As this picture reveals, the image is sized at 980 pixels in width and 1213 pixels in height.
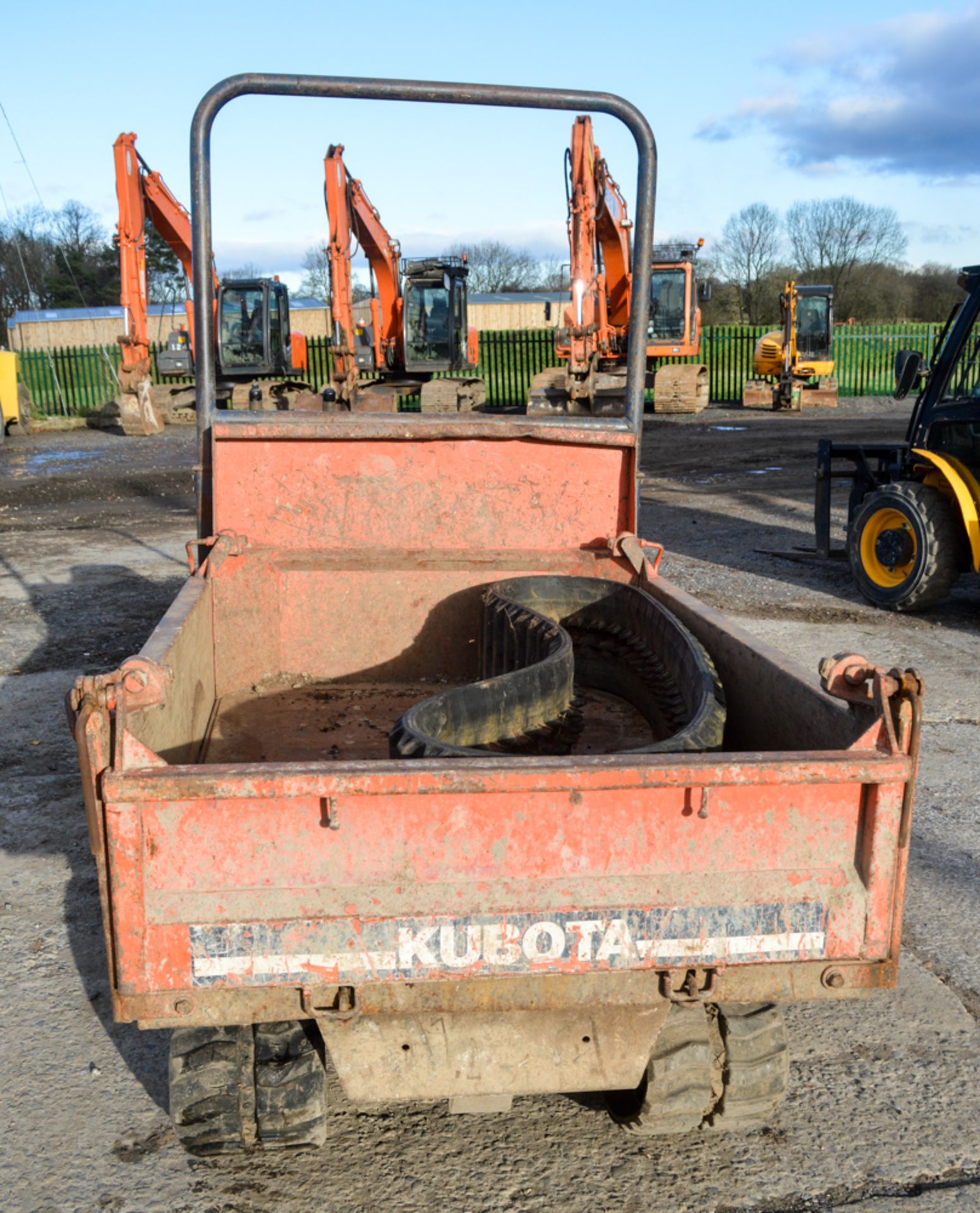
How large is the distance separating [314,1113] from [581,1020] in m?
0.62

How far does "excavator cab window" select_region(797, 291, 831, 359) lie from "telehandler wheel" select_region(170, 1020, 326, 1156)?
23.8 meters

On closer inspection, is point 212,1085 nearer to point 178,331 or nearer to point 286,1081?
point 286,1081

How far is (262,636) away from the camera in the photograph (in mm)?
4465

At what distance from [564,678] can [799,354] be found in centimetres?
2289

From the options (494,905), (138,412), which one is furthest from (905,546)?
(138,412)

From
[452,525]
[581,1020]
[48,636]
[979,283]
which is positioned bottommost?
[48,636]

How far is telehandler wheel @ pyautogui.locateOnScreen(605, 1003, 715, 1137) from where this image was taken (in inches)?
94.0

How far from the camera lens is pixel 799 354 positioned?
80.8 feet

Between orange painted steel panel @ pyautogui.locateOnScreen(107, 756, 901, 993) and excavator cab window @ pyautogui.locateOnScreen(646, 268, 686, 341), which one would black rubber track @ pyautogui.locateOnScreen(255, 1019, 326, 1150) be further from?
excavator cab window @ pyautogui.locateOnScreen(646, 268, 686, 341)

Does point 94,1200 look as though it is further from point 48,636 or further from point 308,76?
point 48,636

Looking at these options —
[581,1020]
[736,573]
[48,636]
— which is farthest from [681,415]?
[581,1020]

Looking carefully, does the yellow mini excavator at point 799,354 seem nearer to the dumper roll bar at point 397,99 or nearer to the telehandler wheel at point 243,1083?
the dumper roll bar at point 397,99

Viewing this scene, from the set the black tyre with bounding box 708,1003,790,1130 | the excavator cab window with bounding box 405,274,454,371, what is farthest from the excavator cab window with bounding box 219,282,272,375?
the black tyre with bounding box 708,1003,790,1130

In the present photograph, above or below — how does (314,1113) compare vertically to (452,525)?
below
